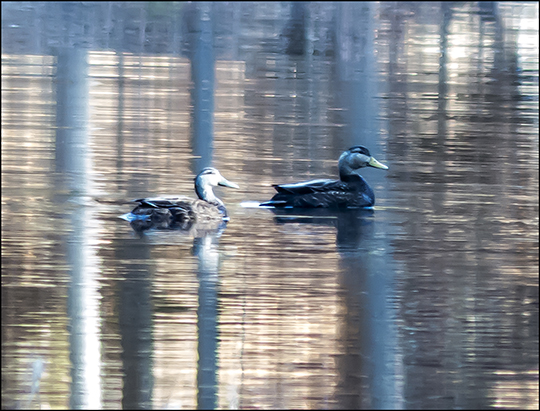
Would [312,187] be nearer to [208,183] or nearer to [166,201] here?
[208,183]

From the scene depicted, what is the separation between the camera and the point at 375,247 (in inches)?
229

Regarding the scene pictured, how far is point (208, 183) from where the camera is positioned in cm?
663

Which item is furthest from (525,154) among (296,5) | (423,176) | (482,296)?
(296,5)

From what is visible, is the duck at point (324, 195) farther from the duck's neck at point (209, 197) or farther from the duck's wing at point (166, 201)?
the duck's wing at point (166, 201)

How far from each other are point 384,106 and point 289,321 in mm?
6029

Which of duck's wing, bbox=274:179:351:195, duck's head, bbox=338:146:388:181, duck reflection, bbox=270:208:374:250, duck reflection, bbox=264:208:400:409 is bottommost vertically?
duck reflection, bbox=264:208:400:409

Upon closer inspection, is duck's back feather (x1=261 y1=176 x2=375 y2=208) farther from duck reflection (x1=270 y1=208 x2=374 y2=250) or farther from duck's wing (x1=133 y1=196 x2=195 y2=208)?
duck's wing (x1=133 y1=196 x2=195 y2=208)

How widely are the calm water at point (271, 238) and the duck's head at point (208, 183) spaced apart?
0.18m

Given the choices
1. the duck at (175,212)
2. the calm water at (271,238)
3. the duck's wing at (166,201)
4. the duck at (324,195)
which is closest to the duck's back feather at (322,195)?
the duck at (324,195)

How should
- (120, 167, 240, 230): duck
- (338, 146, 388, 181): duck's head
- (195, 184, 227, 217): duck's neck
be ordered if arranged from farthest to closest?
(338, 146, 388, 181): duck's head
(195, 184, 227, 217): duck's neck
(120, 167, 240, 230): duck

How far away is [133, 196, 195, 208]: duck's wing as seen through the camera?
625 centimetres

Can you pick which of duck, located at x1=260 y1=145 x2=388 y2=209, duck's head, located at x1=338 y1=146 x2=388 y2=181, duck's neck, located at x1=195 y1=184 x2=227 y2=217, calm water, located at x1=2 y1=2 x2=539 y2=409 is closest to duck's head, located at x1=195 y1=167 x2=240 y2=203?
duck's neck, located at x1=195 y1=184 x2=227 y2=217

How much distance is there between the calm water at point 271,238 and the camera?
12.8 ft

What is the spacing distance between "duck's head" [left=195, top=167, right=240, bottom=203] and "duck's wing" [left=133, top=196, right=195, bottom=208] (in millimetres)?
177
